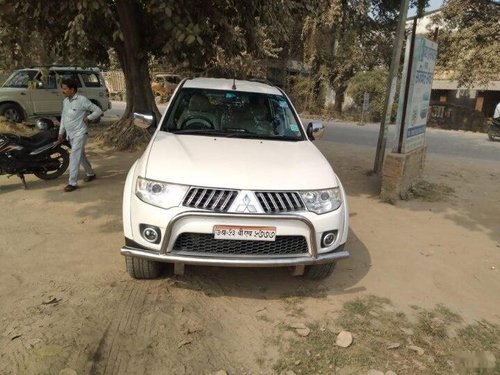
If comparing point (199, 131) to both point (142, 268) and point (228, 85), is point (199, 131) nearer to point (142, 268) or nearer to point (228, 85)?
point (228, 85)

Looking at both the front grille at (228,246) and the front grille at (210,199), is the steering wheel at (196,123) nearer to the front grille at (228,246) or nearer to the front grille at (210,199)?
the front grille at (210,199)

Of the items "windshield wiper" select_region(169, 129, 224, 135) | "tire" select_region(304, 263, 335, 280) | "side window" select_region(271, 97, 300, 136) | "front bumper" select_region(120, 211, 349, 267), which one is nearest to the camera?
"front bumper" select_region(120, 211, 349, 267)

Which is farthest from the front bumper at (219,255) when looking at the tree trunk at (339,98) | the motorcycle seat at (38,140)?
the tree trunk at (339,98)

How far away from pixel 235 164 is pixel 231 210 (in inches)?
19.5

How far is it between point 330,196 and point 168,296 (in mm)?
1589

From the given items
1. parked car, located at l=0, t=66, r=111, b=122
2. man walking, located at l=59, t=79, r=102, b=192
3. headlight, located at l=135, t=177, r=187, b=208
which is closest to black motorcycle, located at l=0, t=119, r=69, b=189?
man walking, located at l=59, t=79, r=102, b=192

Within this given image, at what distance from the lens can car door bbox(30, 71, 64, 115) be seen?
13.9 meters

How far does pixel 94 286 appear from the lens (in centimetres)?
379

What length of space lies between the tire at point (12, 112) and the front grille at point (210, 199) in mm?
12460

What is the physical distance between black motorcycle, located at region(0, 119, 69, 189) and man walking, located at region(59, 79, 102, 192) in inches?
14.2

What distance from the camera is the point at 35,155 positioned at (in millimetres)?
6586

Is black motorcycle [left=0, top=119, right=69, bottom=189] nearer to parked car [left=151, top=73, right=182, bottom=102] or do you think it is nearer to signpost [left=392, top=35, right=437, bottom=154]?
signpost [left=392, top=35, right=437, bottom=154]

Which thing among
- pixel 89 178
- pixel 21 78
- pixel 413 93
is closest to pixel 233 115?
pixel 413 93

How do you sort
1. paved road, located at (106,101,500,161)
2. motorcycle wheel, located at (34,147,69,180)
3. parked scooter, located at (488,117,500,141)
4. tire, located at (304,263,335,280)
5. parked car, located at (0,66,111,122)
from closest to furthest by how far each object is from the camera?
1. tire, located at (304,263,335,280)
2. motorcycle wheel, located at (34,147,69,180)
3. paved road, located at (106,101,500,161)
4. parked car, located at (0,66,111,122)
5. parked scooter, located at (488,117,500,141)
